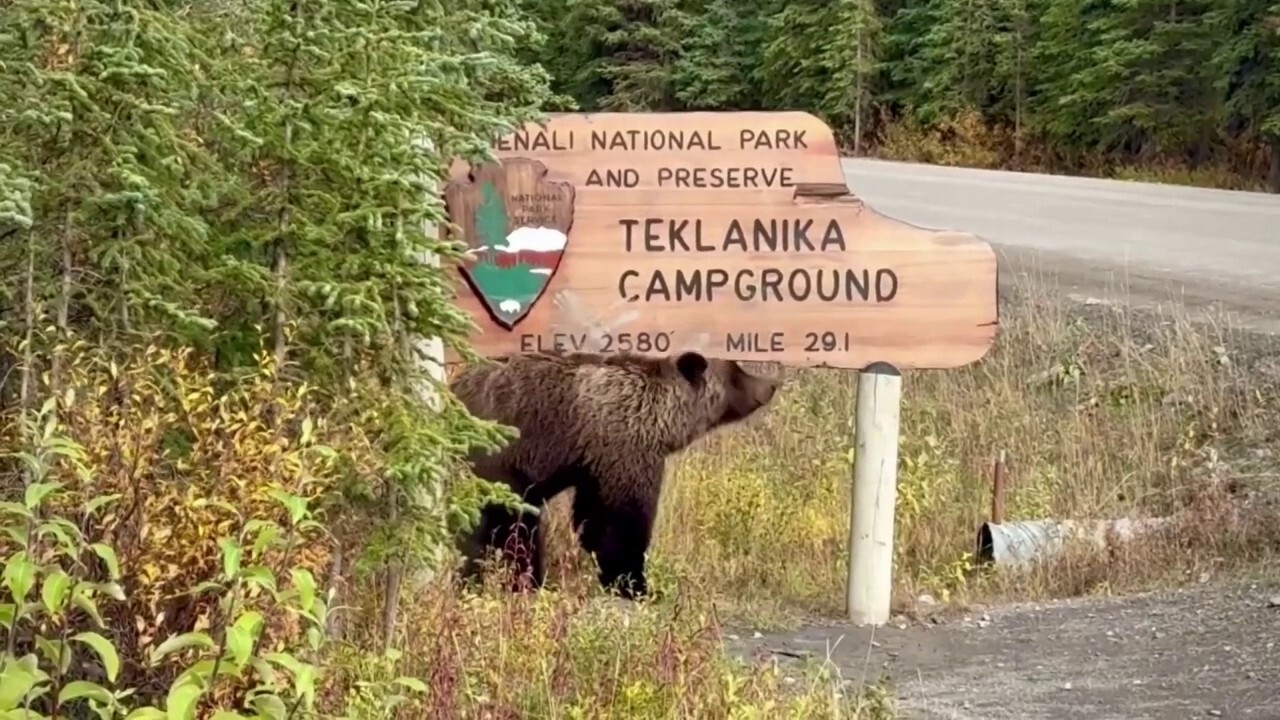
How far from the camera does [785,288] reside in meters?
6.14

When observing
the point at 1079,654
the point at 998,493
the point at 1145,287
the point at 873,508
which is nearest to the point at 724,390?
the point at 998,493

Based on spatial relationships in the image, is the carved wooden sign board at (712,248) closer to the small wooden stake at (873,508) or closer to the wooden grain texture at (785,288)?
the wooden grain texture at (785,288)

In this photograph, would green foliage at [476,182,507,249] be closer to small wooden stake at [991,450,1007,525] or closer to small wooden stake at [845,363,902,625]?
small wooden stake at [845,363,902,625]

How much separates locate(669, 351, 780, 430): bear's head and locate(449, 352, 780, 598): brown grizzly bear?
0.10 ft

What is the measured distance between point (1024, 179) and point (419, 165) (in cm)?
2268

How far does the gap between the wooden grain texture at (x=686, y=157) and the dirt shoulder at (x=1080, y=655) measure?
1709 millimetres

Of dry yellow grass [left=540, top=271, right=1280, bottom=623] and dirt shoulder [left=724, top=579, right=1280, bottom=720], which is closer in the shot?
dirt shoulder [left=724, top=579, right=1280, bottom=720]

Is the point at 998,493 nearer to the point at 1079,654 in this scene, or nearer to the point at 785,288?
the point at 1079,654

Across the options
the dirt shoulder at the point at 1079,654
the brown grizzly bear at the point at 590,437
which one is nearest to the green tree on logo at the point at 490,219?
the brown grizzly bear at the point at 590,437

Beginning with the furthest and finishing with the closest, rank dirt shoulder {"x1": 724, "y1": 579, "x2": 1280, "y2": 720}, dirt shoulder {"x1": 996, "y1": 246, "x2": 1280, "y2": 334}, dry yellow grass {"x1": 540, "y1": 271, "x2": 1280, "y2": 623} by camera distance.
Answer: dirt shoulder {"x1": 996, "y1": 246, "x2": 1280, "y2": 334}
dry yellow grass {"x1": 540, "y1": 271, "x2": 1280, "y2": 623}
dirt shoulder {"x1": 724, "y1": 579, "x2": 1280, "y2": 720}

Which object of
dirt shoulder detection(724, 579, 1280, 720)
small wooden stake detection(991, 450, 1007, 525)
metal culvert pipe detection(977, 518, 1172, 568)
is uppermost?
small wooden stake detection(991, 450, 1007, 525)

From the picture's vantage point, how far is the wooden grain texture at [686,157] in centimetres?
614

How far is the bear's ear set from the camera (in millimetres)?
6852

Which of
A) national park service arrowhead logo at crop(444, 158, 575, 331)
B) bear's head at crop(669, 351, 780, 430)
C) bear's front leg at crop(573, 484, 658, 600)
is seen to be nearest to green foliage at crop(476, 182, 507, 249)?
national park service arrowhead logo at crop(444, 158, 575, 331)
